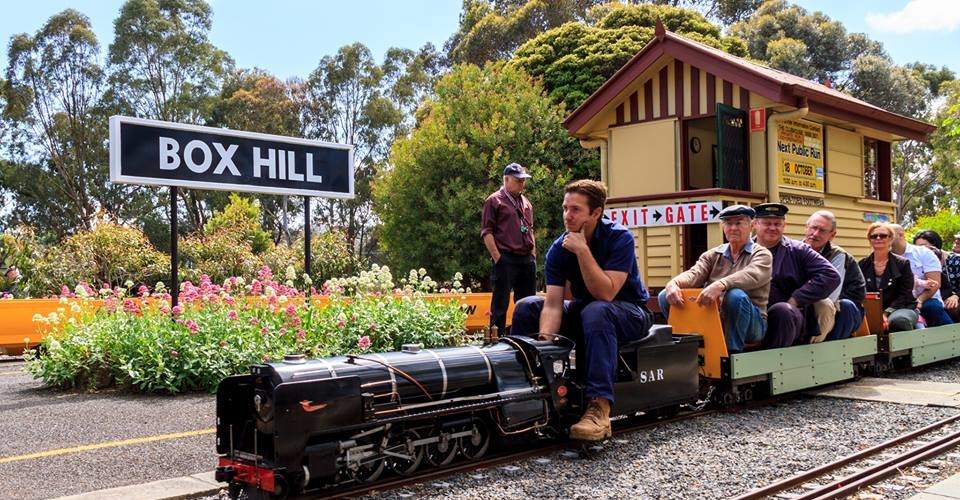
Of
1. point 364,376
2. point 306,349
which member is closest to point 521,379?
point 364,376

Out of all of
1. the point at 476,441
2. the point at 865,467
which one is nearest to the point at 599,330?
the point at 476,441

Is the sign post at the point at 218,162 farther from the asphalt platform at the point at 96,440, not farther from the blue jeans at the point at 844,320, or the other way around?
the blue jeans at the point at 844,320

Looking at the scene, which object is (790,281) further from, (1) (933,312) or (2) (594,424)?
(1) (933,312)

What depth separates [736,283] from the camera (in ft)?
20.6

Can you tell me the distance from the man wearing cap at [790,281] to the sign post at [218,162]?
5.35m

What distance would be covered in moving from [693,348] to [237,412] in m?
3.29

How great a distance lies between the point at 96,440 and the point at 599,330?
3.46 m

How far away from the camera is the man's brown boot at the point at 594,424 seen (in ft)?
15.9

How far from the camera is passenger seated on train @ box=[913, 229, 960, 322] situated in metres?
9.91

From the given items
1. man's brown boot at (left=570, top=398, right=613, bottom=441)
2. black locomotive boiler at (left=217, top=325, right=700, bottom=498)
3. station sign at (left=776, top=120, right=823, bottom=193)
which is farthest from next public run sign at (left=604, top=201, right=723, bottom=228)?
man's brown boot at (left=570, top=398, right=613, bottom=441)

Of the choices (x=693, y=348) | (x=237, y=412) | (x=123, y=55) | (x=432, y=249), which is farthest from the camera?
(x=123, y=55)

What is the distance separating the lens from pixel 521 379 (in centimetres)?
496

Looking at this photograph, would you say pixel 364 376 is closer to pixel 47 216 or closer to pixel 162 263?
pixel 162 263

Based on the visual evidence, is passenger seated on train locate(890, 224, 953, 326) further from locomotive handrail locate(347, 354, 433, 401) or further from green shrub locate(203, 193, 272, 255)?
green shrub locate(203, 193, 272, 255)
